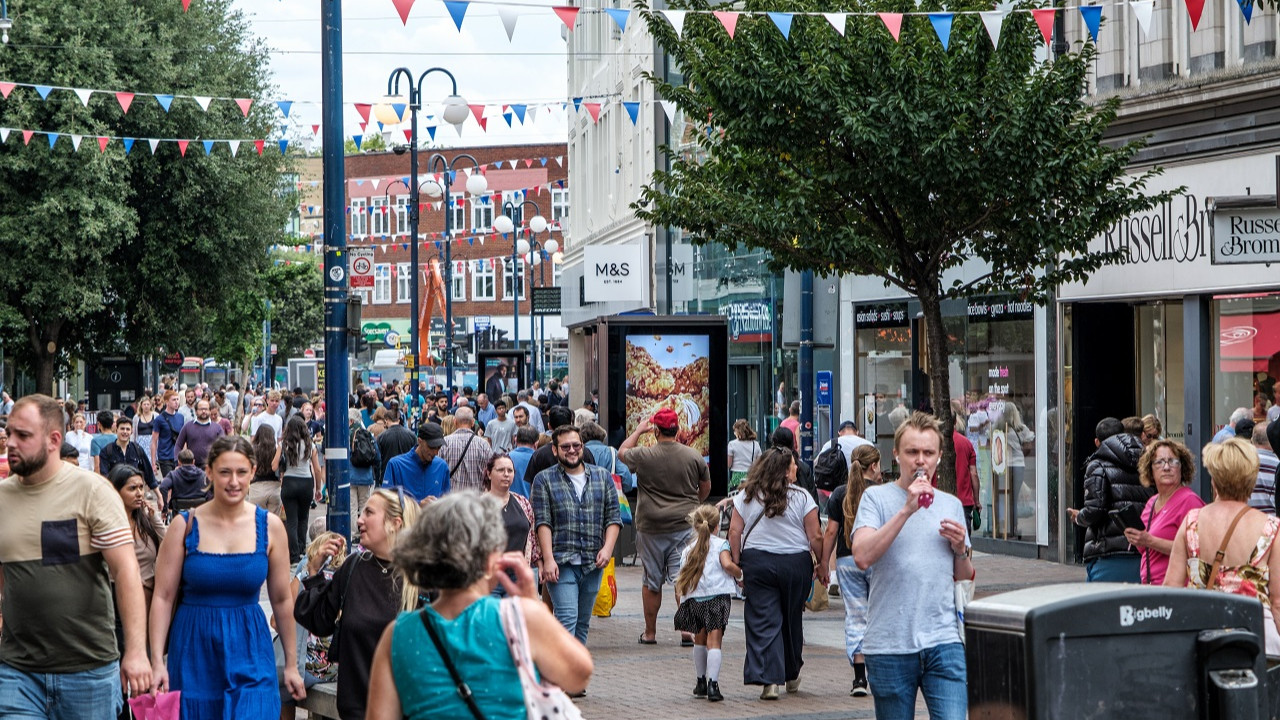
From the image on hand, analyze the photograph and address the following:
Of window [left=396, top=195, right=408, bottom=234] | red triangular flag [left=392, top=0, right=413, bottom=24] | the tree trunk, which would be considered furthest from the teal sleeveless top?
window [left=396, top=195, right=408, bottom=234]

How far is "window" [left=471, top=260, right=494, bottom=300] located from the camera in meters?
75.7

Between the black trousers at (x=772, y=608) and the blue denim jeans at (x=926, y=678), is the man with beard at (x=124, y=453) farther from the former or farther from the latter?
the blue denim jeans at (x=926, y=678)

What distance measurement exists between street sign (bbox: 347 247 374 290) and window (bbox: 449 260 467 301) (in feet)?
183

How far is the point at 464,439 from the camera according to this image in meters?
14.4

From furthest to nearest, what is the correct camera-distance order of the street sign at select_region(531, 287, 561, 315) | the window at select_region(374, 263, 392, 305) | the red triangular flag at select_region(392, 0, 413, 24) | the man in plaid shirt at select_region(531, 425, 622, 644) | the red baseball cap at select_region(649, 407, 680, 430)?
the window at select_region(374, 263, 392, 305) → the street sign at select_region(531, 287, 561, 315) → the red triangular flag at select_region(392, 0, 413, 24) → the red baseball cap at select_region(649, 407, 680, 430) → the man in plaid shirt at select_region(531, 425, 622, 644)

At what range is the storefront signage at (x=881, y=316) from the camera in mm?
21156

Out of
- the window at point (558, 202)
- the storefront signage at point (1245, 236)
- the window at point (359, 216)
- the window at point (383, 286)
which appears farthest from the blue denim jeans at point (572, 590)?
the window at point (383, 286)

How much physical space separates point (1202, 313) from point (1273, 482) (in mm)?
5571

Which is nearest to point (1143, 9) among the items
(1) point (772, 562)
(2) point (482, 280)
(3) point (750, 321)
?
(1) point (772, 562)

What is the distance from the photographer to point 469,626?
392 centimetres

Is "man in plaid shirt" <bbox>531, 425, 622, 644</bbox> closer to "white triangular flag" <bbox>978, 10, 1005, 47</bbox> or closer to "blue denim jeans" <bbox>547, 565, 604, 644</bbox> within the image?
"blue denim jeans" <bbox>547, 565, 604, 644</bbox>

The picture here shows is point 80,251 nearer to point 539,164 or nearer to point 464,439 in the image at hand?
point 464,439

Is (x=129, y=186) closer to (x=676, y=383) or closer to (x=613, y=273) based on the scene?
(x=613, y=273)

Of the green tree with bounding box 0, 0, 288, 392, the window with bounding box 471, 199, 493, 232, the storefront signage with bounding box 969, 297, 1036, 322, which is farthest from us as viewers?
the window with bounding box 471, 199, 493, 232
